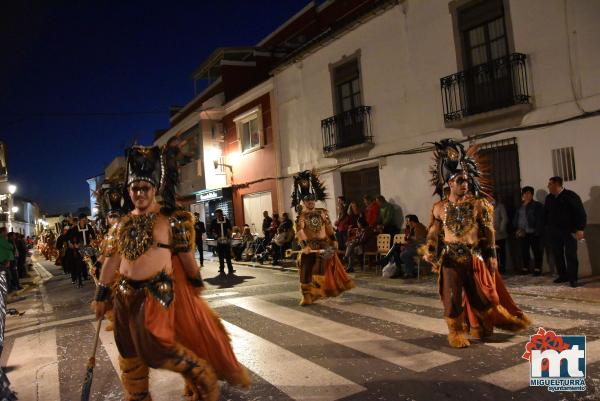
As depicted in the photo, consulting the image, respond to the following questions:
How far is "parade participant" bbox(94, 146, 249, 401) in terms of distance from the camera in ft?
12.0

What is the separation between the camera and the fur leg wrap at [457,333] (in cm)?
524

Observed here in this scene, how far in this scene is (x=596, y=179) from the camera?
370 inches

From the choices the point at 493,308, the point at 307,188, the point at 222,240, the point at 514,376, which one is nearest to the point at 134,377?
the point at 514,376

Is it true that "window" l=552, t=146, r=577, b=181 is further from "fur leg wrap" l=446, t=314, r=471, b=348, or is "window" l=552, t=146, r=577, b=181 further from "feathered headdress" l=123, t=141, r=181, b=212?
"feathered headdress" l=123, t=141, r=181, b=212

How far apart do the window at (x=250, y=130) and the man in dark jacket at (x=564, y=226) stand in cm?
1395

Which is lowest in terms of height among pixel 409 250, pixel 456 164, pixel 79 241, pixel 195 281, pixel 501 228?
pixel 409 250

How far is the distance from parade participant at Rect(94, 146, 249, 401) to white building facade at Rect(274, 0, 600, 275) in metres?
8.16

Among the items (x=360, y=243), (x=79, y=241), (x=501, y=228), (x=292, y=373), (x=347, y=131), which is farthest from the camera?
(x=347, y=131)

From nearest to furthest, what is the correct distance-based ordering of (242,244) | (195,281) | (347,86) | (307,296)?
(195,281) → (307,296) → (347,86) → (242,244)

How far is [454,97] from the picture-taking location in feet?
40.0

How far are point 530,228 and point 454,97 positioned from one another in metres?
4.11

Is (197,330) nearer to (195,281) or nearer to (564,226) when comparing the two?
(195,281)

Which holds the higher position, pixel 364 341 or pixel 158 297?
pixel 158 297
